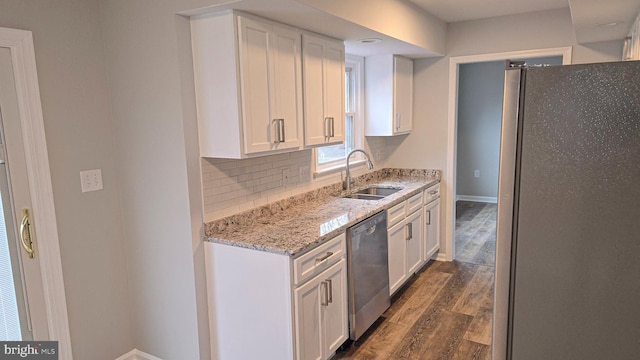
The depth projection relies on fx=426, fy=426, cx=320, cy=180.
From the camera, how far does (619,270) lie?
45.0 inches

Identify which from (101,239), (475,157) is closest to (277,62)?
(101,239)

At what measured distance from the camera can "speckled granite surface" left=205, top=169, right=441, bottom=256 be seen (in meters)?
2.28

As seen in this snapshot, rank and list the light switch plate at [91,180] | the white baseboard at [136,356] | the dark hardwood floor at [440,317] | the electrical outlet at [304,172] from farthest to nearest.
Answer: the electrical outlet at [304,172] < the dark hardwood floor at [440,317] < the white baseboard at [136,356] < the light switch plate at [91,180]

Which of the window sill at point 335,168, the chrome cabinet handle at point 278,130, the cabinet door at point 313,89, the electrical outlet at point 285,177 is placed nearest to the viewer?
the chrome cabinet handle at point 278,130

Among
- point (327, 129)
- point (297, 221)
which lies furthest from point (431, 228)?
point (297, 221)

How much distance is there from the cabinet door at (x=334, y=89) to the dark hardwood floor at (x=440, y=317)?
4.68 feet

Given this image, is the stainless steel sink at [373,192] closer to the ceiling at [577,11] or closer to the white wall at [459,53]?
the white wall at [459,53]

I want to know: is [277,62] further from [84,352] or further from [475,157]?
[475,157]

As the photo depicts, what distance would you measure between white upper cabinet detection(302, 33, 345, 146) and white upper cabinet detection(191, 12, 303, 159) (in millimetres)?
277

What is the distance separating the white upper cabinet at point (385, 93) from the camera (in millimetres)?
3979

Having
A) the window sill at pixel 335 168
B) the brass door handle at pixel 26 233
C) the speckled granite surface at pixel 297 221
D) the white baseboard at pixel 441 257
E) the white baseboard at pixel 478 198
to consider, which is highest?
the window sill at pixel 335 168

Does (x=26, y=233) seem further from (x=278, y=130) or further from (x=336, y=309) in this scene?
(x=336, y=309)

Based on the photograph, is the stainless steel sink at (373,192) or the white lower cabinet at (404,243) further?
the stainless steel sink at (373,192)

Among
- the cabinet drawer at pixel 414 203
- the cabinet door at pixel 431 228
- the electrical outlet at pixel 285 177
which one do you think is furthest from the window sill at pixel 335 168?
the cabinet door at pixel 431 228
